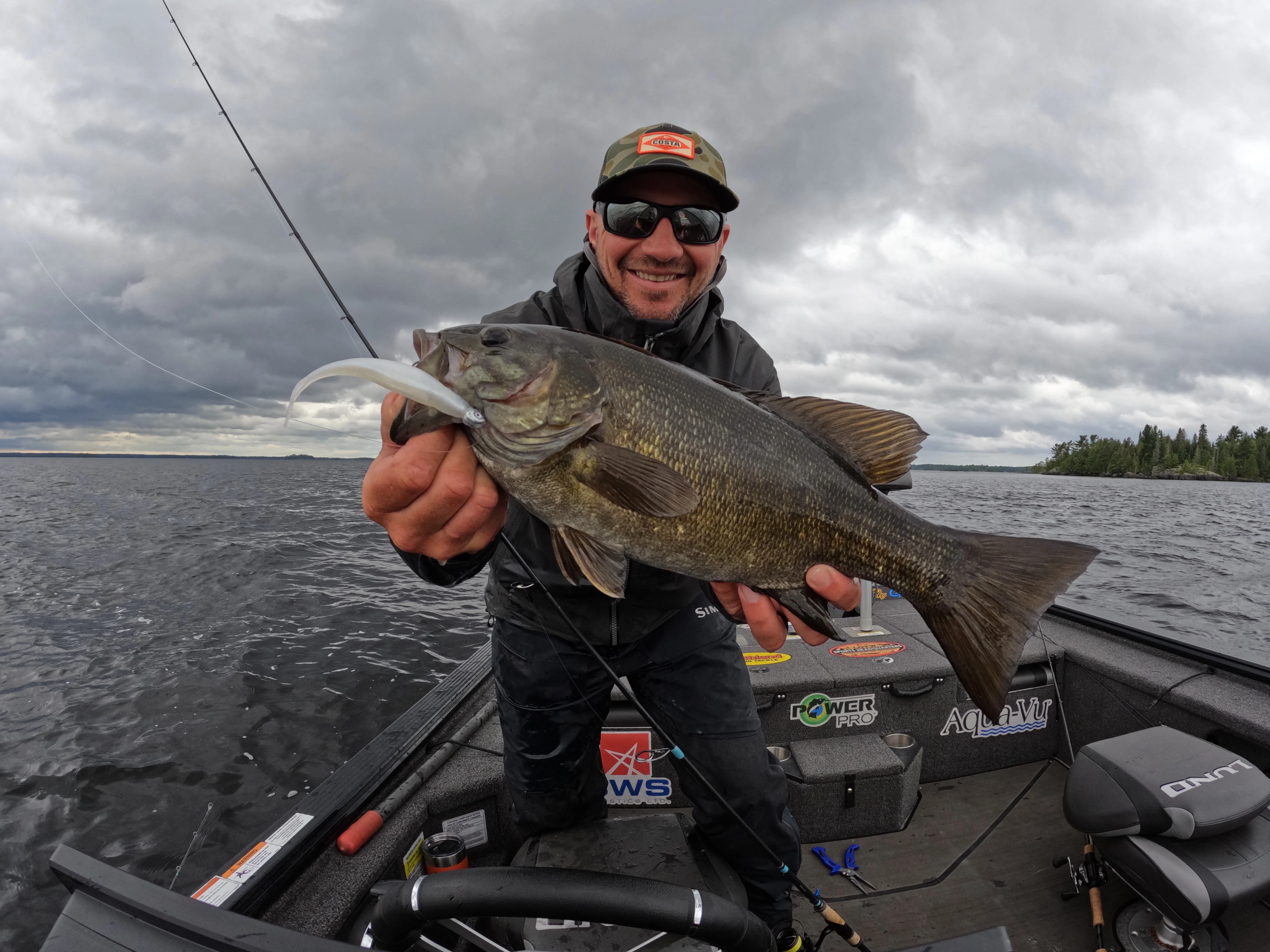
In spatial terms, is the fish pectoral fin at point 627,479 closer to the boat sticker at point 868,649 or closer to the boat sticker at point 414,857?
the boat sticker at point 414,857

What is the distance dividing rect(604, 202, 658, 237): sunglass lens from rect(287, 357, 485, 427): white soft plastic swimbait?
5.54 feet

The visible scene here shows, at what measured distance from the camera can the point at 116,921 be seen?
148cm

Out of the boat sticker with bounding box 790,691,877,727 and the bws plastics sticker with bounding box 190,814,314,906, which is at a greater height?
the boat sticker with bounding box 790,691,877,727

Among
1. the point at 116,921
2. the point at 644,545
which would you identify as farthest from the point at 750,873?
the point at 116,921

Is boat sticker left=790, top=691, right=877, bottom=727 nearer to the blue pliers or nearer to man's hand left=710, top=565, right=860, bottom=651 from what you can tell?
the blue pliers

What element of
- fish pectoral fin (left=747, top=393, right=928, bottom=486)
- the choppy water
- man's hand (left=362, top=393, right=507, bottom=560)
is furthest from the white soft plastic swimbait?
the choppy water

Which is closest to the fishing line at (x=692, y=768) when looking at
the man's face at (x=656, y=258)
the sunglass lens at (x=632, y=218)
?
the man's face at (x=656, y=258)

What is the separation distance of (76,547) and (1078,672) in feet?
94.3

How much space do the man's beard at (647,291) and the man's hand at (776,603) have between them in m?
1.49

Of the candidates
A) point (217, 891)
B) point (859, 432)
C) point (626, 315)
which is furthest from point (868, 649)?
point (217, 891)

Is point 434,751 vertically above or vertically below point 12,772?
above

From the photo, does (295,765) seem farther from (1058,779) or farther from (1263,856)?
(1263,856)

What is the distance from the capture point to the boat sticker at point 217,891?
2898 millimetres

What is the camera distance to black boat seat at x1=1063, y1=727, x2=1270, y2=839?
3.28 m
